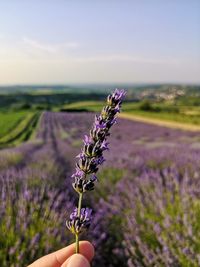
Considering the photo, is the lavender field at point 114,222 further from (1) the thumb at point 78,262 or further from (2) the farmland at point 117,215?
(1) the thumb at point 78,262

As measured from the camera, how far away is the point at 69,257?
0.87 m

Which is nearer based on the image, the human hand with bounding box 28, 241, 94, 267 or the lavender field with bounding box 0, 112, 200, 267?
the human hand with bounding box 28, 241, 94, 267

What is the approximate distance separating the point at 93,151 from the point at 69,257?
208 mm

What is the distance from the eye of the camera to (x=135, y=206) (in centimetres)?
459

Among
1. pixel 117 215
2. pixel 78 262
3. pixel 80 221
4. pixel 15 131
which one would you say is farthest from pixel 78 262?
pixel 15 131

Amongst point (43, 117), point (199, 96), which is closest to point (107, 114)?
point (43, 117)

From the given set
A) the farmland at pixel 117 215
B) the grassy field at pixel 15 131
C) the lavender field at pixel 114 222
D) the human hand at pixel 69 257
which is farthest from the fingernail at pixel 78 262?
the grassy field at pixel 15 131

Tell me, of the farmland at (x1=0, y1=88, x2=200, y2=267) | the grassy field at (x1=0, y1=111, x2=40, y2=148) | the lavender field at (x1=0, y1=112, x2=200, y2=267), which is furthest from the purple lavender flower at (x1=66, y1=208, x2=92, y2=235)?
the grassy field at (x1=0, y1=111, x2=40, y2=148)

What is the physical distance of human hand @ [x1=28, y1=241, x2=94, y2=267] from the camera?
825 millimetres

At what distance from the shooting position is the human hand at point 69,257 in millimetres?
825

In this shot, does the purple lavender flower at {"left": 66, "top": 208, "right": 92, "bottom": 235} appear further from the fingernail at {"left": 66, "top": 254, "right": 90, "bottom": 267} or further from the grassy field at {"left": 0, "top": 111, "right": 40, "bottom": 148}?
the grassy field at {"left": 0, "top": 111, "right": 40, "bottom": 148}

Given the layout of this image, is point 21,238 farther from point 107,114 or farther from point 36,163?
point 36,163

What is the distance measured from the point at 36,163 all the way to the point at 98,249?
144 inches

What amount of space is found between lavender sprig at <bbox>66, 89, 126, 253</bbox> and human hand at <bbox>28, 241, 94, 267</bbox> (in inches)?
A: 1.4
